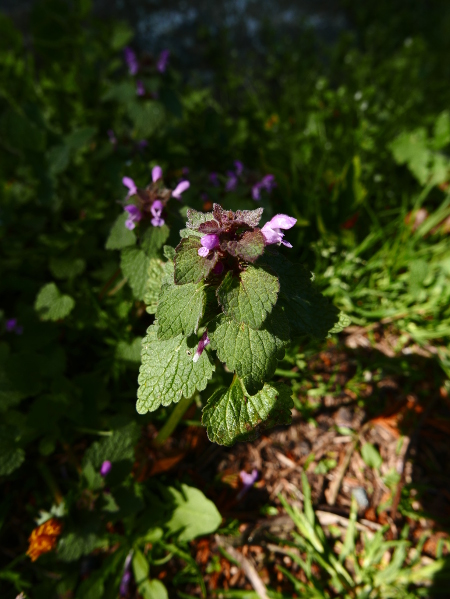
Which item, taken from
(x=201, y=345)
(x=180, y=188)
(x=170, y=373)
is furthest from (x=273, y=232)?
(x=180, y=188)

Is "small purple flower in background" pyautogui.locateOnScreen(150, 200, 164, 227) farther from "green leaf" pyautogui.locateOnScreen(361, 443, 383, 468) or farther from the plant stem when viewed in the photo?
"green leaf" pyautogui.locateOnScreen(361, 443, 383, 468)

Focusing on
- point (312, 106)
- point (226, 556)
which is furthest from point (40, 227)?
point (312, 106)

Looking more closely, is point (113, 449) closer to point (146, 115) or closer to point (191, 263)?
point (191, 263)

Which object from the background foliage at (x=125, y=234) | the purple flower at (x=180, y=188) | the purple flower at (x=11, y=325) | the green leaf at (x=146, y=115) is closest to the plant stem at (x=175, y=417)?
the background foliage at (x=125, y=234)

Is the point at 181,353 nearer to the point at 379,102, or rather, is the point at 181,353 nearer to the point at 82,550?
the point at 82,550

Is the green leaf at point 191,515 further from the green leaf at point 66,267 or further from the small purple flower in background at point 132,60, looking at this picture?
the small purple flower in background at point 132,60
